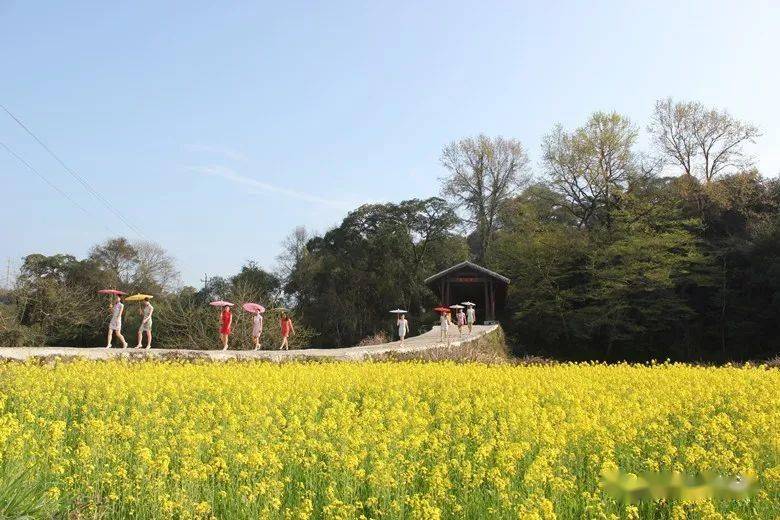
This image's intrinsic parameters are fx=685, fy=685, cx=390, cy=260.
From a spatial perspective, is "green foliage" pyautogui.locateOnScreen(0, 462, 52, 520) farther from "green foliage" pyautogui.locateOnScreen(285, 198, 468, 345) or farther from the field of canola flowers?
"green foliage" pyautogui.locateOnScreen(285, 198, 468, 345)

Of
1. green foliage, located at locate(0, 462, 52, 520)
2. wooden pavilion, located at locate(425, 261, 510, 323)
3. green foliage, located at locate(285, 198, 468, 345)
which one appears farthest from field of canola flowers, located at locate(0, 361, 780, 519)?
green foliage, located at locate(285, 198, 468, 345)

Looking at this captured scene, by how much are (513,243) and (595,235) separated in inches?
170

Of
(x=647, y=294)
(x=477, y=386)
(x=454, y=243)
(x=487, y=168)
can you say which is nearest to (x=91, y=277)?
(x=454, y=243)

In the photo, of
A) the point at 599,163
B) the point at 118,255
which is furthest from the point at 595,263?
the point at 118,255

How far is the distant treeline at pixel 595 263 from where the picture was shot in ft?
110

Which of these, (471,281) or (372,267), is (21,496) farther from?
(372,267)

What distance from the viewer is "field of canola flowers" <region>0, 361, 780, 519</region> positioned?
13.5ft

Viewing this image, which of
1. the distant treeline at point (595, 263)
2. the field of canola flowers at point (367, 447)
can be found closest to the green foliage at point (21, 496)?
the field of canola flowers at point (367, 447)

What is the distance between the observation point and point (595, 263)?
114ft

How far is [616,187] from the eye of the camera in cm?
3628

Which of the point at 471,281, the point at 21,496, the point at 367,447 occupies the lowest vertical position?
the point at 21,496

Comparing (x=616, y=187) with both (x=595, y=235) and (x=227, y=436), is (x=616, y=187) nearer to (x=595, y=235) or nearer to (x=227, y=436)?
(x=595, y=235)

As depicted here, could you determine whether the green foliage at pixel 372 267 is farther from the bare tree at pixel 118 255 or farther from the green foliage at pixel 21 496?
the green foliage at pixel 21 496

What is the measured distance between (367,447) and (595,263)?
31.3 metres
